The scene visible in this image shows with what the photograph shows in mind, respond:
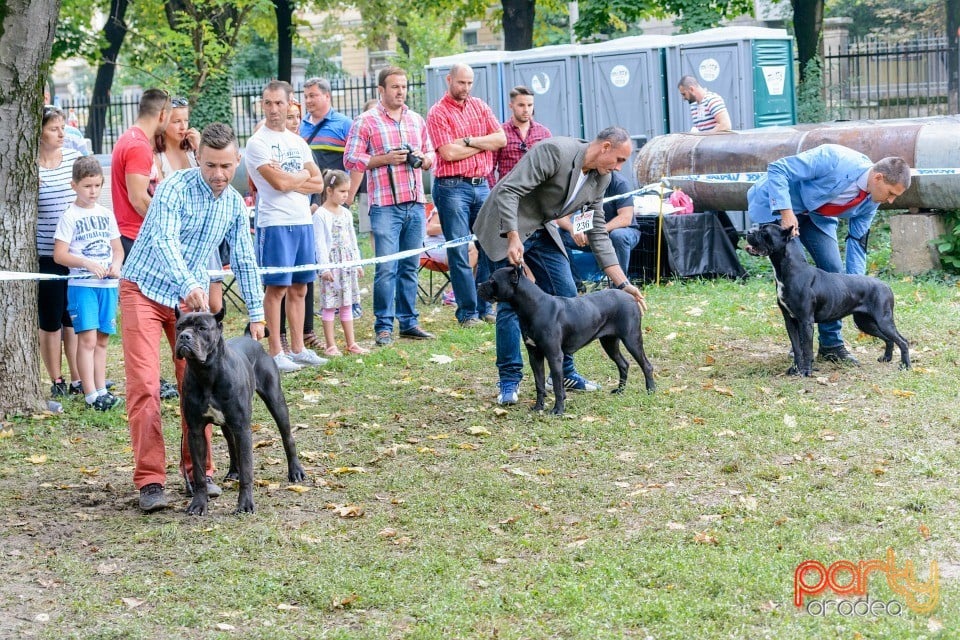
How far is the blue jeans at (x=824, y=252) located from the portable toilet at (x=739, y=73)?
27.8 ft

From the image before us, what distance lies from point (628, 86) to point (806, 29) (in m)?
7.83

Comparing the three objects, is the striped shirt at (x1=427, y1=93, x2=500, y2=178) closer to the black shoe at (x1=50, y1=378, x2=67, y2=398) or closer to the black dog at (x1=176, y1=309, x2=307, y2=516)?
the black shoe at (x1=50, y1=378, x2=67, y2=398)

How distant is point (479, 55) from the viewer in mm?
20062

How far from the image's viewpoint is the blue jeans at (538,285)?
791 centimetres

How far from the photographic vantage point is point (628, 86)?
58.1ft

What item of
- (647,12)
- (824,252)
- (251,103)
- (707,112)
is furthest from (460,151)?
(251,103)

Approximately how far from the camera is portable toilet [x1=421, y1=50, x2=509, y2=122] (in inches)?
753

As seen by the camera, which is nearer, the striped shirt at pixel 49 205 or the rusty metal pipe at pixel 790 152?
the striped shirt at pixel 49 205

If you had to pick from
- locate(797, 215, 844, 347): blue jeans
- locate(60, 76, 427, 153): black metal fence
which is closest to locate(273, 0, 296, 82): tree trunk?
locate(60, 76, 427, 153): black metal fence

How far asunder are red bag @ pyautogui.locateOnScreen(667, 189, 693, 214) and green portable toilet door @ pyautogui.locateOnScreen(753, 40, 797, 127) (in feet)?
14.8

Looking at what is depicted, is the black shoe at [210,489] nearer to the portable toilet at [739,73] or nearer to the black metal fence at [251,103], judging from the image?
Result: the portable toilet at [739,73]

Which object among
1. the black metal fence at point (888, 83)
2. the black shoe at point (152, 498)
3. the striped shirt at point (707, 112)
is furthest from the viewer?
the black metal fence at point (888, 83)

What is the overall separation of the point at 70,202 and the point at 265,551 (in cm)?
428

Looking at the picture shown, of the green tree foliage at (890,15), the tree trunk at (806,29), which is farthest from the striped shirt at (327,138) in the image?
the green tree foliage at (890,15)
